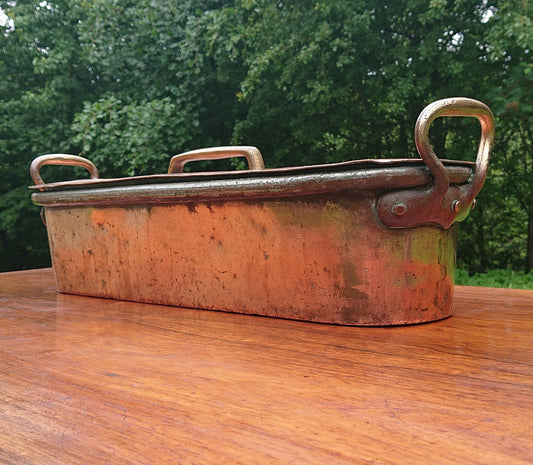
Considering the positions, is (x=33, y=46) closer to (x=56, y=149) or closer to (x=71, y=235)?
(x=56, y=149)

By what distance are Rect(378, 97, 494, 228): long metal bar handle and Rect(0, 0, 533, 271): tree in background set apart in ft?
5.77

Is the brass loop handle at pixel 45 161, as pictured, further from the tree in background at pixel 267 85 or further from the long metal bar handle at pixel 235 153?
the tree in background at pixel 267 85

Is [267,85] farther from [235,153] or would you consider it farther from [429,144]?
[429,144]

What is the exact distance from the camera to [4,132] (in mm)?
3623

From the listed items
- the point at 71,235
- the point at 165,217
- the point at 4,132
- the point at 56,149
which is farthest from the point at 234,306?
the point at 4,132

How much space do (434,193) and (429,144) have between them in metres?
0.07

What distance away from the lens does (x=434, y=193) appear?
28.2 inches

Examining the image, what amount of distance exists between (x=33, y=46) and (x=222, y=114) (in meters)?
1.43

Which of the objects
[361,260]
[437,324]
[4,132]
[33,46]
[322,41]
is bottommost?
[437,324]

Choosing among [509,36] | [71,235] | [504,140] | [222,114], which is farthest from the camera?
[222,114]

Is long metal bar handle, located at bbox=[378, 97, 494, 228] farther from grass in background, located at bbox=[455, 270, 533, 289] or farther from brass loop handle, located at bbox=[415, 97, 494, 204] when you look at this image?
grass in background, located at bbox=[455, 270, 533, 289]

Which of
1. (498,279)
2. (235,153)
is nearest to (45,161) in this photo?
(235,153)

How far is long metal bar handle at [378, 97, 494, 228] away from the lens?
2.28 feet

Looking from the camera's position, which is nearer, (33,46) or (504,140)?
(504,140)
